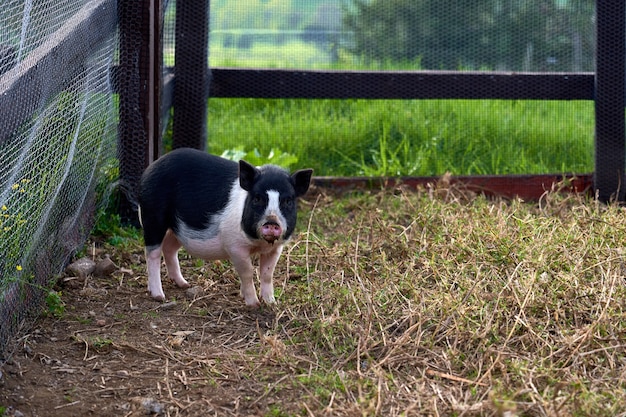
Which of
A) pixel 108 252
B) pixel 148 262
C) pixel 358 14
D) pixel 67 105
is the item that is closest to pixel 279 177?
pixel 148 262

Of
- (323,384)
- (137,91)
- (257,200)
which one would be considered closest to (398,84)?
(137,91)

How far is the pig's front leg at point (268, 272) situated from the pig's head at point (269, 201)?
0.65ft

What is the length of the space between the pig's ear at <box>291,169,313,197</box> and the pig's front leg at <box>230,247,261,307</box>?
40cm

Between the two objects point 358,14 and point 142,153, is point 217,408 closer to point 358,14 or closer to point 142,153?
point 142,153

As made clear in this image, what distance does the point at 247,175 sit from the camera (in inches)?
169

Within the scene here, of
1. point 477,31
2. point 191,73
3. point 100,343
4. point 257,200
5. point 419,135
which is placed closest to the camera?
point 100,343

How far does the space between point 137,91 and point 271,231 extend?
2.01 m

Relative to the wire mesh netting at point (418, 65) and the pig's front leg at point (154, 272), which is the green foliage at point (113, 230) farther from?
the wire mesh netting at point (418, 65)

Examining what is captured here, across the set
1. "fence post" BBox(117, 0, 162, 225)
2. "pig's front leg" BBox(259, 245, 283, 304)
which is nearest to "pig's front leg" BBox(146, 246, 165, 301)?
"pig's front leg" BBox(259, 245, 283, 304)

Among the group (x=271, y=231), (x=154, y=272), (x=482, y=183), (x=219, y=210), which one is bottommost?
(x=482, y=183)

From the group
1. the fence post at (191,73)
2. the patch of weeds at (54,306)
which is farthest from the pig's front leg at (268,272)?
the fence post at (191,73)

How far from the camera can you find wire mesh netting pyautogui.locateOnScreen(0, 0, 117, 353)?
376 centimetres

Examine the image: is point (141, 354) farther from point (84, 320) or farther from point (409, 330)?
point (409, 330)

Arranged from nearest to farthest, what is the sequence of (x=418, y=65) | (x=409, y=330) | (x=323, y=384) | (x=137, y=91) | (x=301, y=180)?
(x=323, y=384) < (x=409, y=330) < (x=301, y=180) < (x=137, y=91) < (x=418, y=65)
